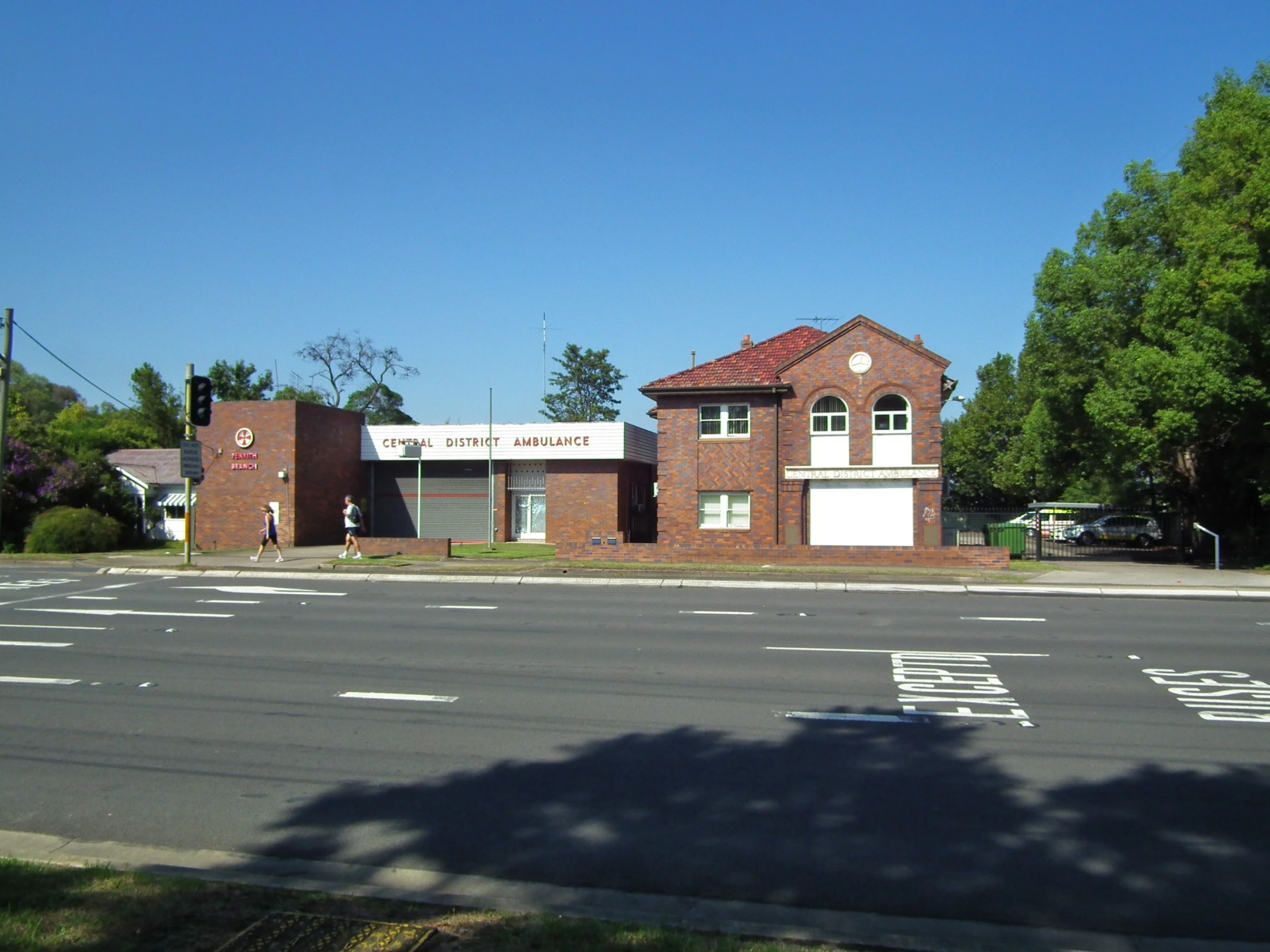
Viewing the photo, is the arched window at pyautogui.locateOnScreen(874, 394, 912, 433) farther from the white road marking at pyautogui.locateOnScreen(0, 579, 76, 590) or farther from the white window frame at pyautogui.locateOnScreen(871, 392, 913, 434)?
the white road marking at pyautogui.locateOnScreen(0, 579, 76, 590)

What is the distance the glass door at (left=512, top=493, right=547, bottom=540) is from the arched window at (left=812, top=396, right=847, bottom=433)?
1227 cm

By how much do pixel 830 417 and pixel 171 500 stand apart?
1199 inches

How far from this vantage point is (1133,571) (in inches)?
1041

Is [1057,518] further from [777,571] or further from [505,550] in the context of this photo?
[777,571]

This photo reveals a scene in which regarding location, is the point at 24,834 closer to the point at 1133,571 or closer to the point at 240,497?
the point at 1133,571

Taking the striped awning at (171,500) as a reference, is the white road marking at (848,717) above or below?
below

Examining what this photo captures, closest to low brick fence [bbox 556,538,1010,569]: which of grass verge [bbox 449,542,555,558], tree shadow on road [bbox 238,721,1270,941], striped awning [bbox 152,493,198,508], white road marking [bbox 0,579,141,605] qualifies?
grass verge [bbox 449,542,555,558]

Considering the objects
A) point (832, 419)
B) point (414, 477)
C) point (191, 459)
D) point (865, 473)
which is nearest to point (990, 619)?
point (865, 473)

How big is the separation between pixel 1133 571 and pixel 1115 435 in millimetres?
3927

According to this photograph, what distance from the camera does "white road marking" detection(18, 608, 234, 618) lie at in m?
16.5

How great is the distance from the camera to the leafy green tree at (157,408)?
245 feet

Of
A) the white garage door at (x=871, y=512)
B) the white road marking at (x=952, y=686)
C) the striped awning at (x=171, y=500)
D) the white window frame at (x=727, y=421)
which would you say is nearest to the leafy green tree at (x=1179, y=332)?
the white garage door at (x=871, y=512)

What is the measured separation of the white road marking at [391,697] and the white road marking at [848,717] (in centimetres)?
320

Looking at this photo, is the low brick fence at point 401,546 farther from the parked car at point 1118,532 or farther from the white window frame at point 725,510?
the parked car at point 1118,532
